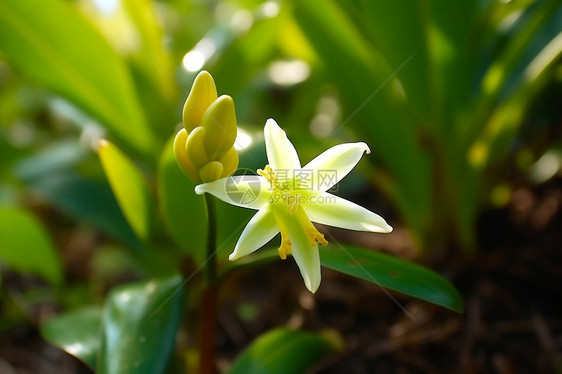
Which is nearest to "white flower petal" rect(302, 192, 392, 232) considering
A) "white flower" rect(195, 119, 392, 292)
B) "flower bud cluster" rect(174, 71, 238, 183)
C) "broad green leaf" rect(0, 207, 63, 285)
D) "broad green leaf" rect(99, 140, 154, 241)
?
"white flower" rect(195, 119, 392, 292)

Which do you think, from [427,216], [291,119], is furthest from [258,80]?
[427,216]

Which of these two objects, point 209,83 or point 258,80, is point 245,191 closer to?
point 209,83

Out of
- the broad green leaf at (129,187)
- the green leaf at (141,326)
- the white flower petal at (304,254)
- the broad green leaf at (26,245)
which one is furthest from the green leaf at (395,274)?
the broad green leaf at (26,245)

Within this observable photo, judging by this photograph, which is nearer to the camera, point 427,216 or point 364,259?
point 364,259

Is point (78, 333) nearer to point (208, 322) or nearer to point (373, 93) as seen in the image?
point (208, 322)

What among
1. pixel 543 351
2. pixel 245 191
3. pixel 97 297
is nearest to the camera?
pixel 245 191

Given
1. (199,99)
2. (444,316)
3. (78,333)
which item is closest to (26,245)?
(78,333)
